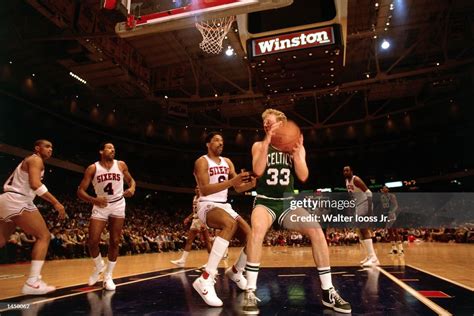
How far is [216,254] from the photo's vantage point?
450cm

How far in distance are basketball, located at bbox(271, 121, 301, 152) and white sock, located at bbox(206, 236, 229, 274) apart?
134 centimetres

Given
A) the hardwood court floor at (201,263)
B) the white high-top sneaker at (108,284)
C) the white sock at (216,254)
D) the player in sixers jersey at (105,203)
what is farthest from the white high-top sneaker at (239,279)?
the hardwood court floor at (201,263)

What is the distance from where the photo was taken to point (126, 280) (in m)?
6.48

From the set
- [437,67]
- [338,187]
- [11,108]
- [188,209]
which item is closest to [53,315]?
[11,108]

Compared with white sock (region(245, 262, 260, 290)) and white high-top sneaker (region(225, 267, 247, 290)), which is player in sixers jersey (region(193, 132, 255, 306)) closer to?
white high-top sneaker (region(225, 267, 247, 290))

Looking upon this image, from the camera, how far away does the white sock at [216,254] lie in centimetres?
439

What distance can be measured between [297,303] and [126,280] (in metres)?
3.62

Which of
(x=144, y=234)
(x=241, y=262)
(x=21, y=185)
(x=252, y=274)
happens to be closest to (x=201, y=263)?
(x=241, y=262)

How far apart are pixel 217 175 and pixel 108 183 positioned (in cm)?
204

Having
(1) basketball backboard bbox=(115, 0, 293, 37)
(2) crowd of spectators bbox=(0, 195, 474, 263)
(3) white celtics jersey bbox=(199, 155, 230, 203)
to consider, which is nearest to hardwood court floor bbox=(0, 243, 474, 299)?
(2) crowd of spectators bbox=(0, 195, 474, 263)

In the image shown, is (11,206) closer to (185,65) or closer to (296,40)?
(296,40)

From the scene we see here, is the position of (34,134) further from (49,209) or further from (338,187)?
(338,187)

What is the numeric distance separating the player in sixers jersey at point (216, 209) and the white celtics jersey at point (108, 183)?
1803 mm

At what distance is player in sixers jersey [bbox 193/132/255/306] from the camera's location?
416 cm
